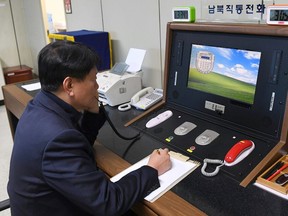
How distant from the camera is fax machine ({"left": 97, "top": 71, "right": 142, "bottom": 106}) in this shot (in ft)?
5.32

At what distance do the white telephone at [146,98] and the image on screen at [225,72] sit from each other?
27cm

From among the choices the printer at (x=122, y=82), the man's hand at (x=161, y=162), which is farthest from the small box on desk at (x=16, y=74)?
the man's hand at (x=161, y=162)

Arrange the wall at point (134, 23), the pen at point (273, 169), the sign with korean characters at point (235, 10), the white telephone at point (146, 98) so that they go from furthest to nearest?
the wall at point (134, 23) < the white telephone at point (146, 98) < the sign with korean characters at point (235, 10) < the pen at point (273, 169)

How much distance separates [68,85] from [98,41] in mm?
1298

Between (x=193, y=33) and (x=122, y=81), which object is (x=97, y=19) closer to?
(x=122, y=81)

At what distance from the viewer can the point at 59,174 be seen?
801 mm

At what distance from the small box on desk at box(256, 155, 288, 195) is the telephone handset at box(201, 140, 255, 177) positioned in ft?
0.32

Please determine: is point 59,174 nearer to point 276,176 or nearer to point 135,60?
point 276,176

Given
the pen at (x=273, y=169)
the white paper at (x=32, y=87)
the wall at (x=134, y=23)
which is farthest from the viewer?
the white paper at (x=32, y=87)

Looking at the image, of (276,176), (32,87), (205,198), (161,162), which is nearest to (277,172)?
(276,176)

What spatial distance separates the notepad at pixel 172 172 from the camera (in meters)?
0.87

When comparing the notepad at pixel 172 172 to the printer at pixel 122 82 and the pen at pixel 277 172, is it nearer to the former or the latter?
the pen at pixel 277 172

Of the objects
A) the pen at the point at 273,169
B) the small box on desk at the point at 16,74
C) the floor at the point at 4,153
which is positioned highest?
the pen at the point at 273,169

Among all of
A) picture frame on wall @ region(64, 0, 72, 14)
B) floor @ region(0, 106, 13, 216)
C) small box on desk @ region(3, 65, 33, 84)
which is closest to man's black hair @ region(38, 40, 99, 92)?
floor @ region(0, 106, 13, 216)
